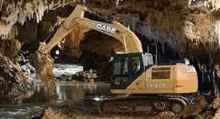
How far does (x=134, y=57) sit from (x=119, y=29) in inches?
45.2

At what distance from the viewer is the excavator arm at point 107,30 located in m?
9.29

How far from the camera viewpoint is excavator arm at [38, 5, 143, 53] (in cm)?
929

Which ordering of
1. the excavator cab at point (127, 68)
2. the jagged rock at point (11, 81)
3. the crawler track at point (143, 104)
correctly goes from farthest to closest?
the jagged rock at point (11, 81) < the excavator cab at point (127, 68) < the crawler track at point (143, 104)

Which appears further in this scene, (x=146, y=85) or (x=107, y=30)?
(x=107, y=30)

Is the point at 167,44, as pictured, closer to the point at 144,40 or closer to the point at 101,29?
the point at 144,40

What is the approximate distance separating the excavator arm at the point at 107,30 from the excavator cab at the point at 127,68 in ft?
1.66

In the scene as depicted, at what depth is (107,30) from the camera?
9.64m

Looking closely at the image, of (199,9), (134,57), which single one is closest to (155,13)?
(199,9)

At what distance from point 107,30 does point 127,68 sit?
4.72 feet

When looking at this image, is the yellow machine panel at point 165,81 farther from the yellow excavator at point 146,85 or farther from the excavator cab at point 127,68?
the excavator cab at point 127,68

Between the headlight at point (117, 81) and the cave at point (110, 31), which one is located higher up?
the cave at point (110, 31)

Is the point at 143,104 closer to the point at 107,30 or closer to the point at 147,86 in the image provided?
the point at 147,86

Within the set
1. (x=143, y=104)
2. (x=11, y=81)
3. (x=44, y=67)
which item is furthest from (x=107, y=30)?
(x=11, y=81)

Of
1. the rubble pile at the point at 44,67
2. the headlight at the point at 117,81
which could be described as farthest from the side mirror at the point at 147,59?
the rubble pile at the point at 44,67
